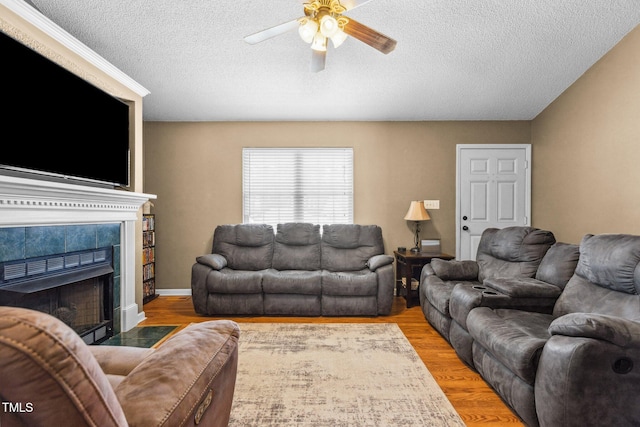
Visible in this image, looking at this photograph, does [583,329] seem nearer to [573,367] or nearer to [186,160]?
[573,367]

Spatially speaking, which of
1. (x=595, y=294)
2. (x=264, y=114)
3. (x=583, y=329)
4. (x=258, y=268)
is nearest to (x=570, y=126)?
(x=595, y=294)

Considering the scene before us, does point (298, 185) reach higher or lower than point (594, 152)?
lower

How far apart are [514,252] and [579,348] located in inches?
69.3

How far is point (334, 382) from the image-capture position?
2.28 meters

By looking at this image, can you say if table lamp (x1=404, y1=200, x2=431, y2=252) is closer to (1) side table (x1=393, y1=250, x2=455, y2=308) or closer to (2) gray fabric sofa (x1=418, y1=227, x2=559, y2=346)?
(1) side table (x1=393, y1=250, x2=455, y2=308)

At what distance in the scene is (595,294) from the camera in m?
2.20

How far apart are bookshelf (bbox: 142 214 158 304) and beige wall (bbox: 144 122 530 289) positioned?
0.58 feet

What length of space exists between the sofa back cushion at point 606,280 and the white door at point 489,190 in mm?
2393

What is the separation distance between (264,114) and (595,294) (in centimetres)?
402

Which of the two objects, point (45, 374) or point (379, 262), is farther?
point (379, 262)

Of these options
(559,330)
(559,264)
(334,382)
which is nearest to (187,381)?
(334,382)

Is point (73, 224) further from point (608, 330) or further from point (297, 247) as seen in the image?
point (608, 330)

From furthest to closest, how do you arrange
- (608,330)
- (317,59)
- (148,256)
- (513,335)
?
(148,256) < (317,59) < (513,335) < (608,330)

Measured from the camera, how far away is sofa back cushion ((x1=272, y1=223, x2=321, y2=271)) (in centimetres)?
426
